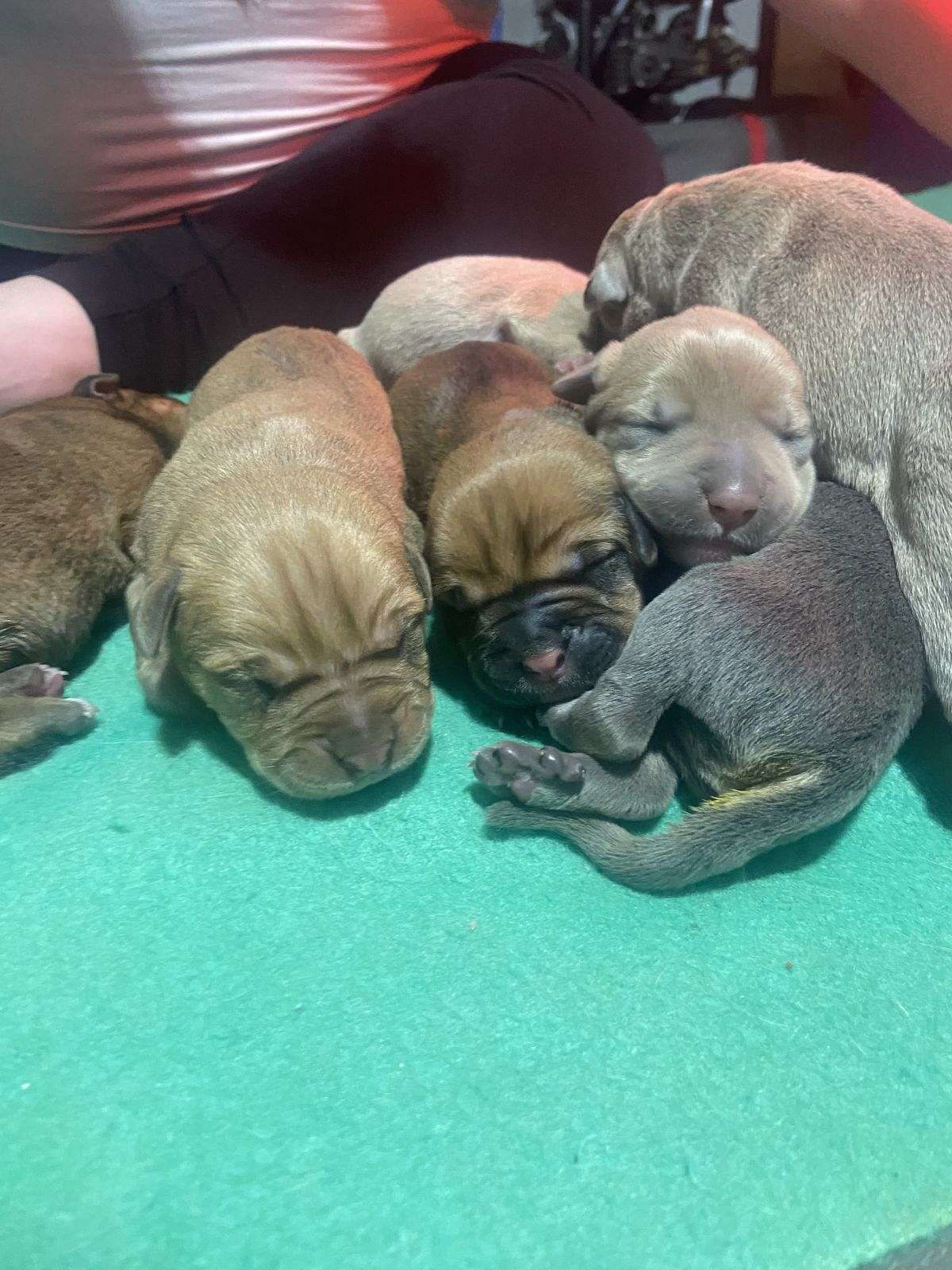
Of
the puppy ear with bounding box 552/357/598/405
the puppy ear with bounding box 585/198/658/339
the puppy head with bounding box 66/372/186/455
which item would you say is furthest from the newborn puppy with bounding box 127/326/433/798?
the puppy ear with bounding box 585/198/658/339

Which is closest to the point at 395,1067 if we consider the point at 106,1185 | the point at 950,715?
the point at 106,1185

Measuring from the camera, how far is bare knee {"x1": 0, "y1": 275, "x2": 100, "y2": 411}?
308 centimetres

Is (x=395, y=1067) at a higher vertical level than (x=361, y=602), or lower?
lower

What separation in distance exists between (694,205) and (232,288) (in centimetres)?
183

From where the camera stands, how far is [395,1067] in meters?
1.59

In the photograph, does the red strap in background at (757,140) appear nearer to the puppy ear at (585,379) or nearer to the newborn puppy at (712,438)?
the puppy ear at (585,379)

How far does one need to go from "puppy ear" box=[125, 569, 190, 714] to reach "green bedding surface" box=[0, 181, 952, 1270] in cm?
20

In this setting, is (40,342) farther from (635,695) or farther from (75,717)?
(635,695)

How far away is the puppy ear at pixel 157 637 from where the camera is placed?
6.31 ft

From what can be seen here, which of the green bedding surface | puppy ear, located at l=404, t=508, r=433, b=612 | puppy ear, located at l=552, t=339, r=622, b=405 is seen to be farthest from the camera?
puppy ear, located at l=552, t=339, r=622, b=405

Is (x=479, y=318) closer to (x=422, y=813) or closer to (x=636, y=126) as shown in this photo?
(x=636, y=126)

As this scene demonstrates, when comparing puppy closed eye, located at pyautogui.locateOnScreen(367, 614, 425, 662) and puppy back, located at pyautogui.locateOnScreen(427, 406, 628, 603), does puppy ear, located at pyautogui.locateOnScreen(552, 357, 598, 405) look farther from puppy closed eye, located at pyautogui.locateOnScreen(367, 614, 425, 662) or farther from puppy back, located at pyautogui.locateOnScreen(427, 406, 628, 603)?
puppy closed eye, located at pyautogui.locateOnScreen(367, 614, 425, 662)

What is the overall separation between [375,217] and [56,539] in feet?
7.11

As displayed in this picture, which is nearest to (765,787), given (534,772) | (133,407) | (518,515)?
(534,772)
